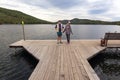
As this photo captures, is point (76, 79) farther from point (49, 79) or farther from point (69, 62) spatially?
point (69, 62)

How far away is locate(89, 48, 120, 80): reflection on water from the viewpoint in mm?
9595

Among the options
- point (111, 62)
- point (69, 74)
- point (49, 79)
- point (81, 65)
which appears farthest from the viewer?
point (111, 62)

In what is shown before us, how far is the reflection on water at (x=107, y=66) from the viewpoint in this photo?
9.59 m

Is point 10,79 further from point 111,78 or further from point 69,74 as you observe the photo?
point 111,78

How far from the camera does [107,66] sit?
11367 millimetres

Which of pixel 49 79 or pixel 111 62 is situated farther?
pixel 111 62

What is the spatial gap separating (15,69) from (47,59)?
2.94 m

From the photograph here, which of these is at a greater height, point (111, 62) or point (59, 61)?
point (59, 61)

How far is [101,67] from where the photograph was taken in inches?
442

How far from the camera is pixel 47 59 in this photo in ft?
30.5

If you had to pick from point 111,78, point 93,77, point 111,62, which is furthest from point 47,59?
point 111,62

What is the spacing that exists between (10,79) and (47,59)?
106 inches

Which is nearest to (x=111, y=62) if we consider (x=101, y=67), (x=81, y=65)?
(x=101, y=67)

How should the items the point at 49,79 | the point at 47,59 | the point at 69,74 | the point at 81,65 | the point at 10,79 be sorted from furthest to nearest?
the point at 47,59
the point at 10,79
the point at 81,65
the point at 69,74
the point at 49,79
